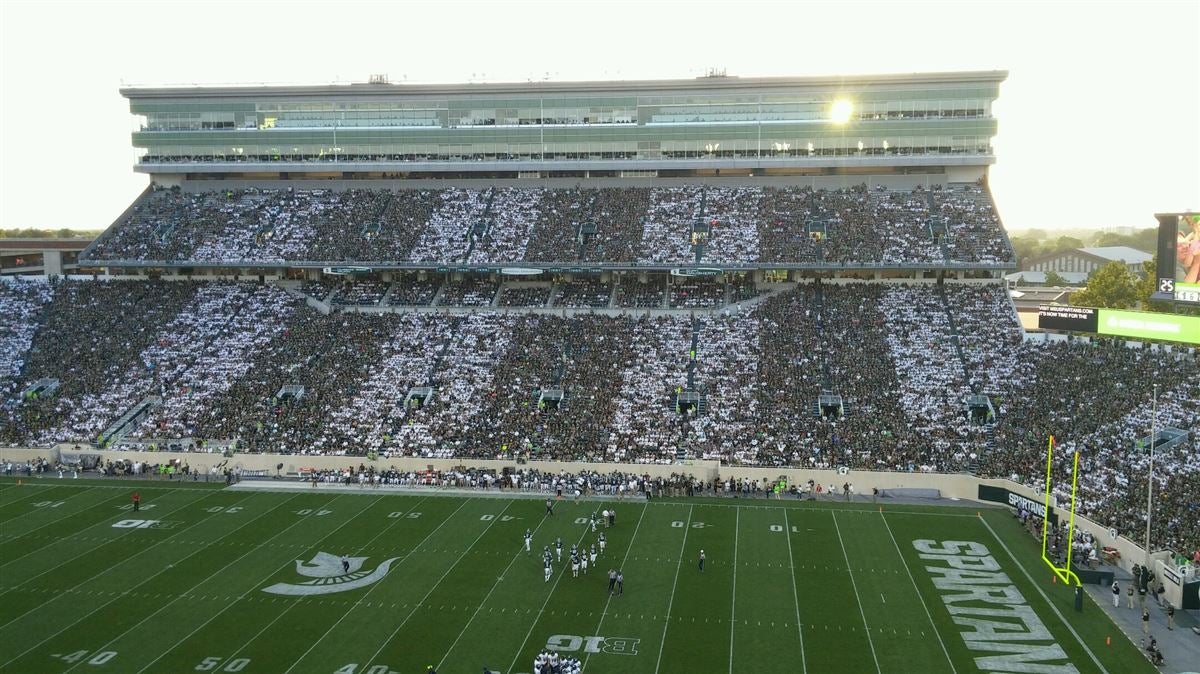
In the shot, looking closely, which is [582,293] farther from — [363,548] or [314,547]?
[314,547]

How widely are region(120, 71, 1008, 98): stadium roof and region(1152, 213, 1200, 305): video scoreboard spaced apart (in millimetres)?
24959

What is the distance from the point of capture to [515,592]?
85.6ft

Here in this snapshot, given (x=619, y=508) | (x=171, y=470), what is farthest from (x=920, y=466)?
(x=171, y=470)

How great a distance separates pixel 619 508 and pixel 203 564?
14.4m

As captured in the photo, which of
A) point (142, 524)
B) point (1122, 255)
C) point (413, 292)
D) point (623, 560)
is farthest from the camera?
point (1122, 255)

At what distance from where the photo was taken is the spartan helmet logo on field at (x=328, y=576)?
26359 mm

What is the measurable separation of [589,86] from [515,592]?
4135cm

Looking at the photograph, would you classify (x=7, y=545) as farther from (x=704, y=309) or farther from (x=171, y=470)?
(x=704, y=309)

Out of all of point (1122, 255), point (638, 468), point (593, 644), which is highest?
point (1122, 255)

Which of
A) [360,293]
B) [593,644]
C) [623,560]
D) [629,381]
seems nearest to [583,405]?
[629,381]

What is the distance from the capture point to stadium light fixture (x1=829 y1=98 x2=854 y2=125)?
189 ft

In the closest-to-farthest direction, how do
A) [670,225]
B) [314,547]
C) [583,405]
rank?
[314,547] < [583,405] < [670,225]

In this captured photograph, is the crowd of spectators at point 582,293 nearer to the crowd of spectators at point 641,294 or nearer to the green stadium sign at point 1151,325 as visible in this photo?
the crowd of spectators at point 641,294

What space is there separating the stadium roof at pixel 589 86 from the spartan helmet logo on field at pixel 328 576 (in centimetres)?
3913
